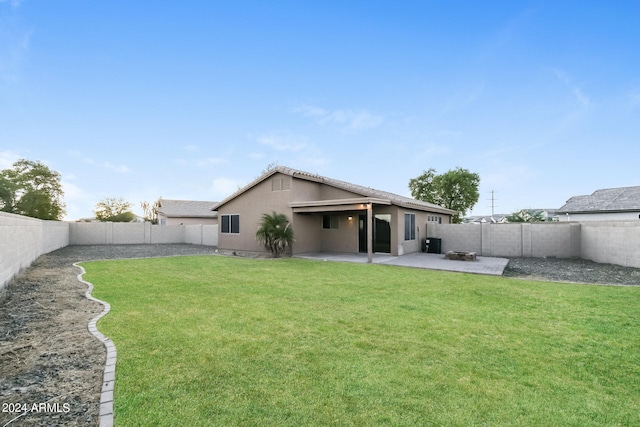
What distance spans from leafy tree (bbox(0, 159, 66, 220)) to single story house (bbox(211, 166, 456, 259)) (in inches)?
1111

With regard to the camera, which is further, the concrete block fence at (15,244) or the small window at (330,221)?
the small window at (330,221)

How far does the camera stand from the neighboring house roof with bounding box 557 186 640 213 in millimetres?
24828

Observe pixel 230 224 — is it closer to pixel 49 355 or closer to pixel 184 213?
A: pixel 49 355

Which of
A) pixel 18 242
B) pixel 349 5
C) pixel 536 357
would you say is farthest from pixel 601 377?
pixel 349 5

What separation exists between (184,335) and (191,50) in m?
14.9

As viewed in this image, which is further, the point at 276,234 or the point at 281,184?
the point at 281,184

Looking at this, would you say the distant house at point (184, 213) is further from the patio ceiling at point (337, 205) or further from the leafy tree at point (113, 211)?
the patio ceiling at point (337, 205)

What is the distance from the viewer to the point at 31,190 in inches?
1248

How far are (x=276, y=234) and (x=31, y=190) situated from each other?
33.5 m

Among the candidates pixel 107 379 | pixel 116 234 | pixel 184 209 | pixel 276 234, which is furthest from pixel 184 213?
pixel 107 379

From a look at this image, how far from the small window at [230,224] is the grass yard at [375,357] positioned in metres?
10.5

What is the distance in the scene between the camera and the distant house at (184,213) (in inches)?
1253

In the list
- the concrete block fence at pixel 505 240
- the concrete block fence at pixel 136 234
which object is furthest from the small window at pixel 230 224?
the concrete block fence at pixel 505 240

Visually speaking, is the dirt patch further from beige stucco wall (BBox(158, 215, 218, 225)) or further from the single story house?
beige stucco wall (BBox(158, 215, 218, 225))
